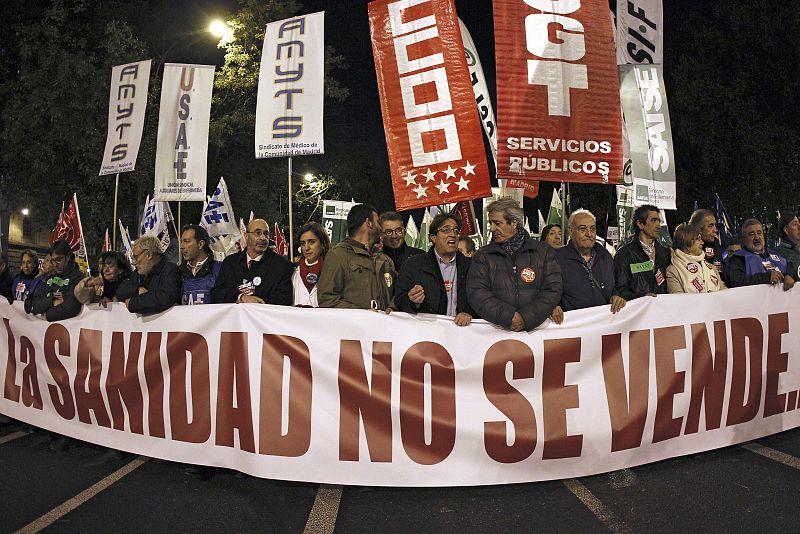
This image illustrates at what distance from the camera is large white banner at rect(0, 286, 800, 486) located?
4.57 meters

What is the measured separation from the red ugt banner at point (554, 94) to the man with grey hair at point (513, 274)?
1.54 meters

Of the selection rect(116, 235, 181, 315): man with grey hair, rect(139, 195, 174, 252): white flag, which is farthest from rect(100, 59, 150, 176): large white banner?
rect(116, 235, 181, 315): man with grey hair

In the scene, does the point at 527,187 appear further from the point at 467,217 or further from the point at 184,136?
the point at 184,136

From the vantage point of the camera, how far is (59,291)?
627cm

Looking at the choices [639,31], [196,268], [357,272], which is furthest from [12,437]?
[639,31]

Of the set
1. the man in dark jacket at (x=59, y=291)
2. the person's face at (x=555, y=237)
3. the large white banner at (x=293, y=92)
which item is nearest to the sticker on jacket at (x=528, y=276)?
the person's face at (x=555, y=237)

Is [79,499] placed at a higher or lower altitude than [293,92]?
lower

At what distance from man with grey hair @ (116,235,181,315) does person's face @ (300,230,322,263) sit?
1062mm

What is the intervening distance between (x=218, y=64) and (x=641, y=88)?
66.5 ft

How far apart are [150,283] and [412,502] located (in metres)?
2.79

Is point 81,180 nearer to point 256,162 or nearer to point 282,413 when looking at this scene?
point 256,162

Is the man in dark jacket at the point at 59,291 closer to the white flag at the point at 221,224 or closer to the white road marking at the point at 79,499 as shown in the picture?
the white road marking at the point at 79,499

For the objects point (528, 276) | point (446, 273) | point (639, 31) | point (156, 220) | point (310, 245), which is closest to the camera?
point (528, 276)

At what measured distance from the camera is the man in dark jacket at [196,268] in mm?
5777
